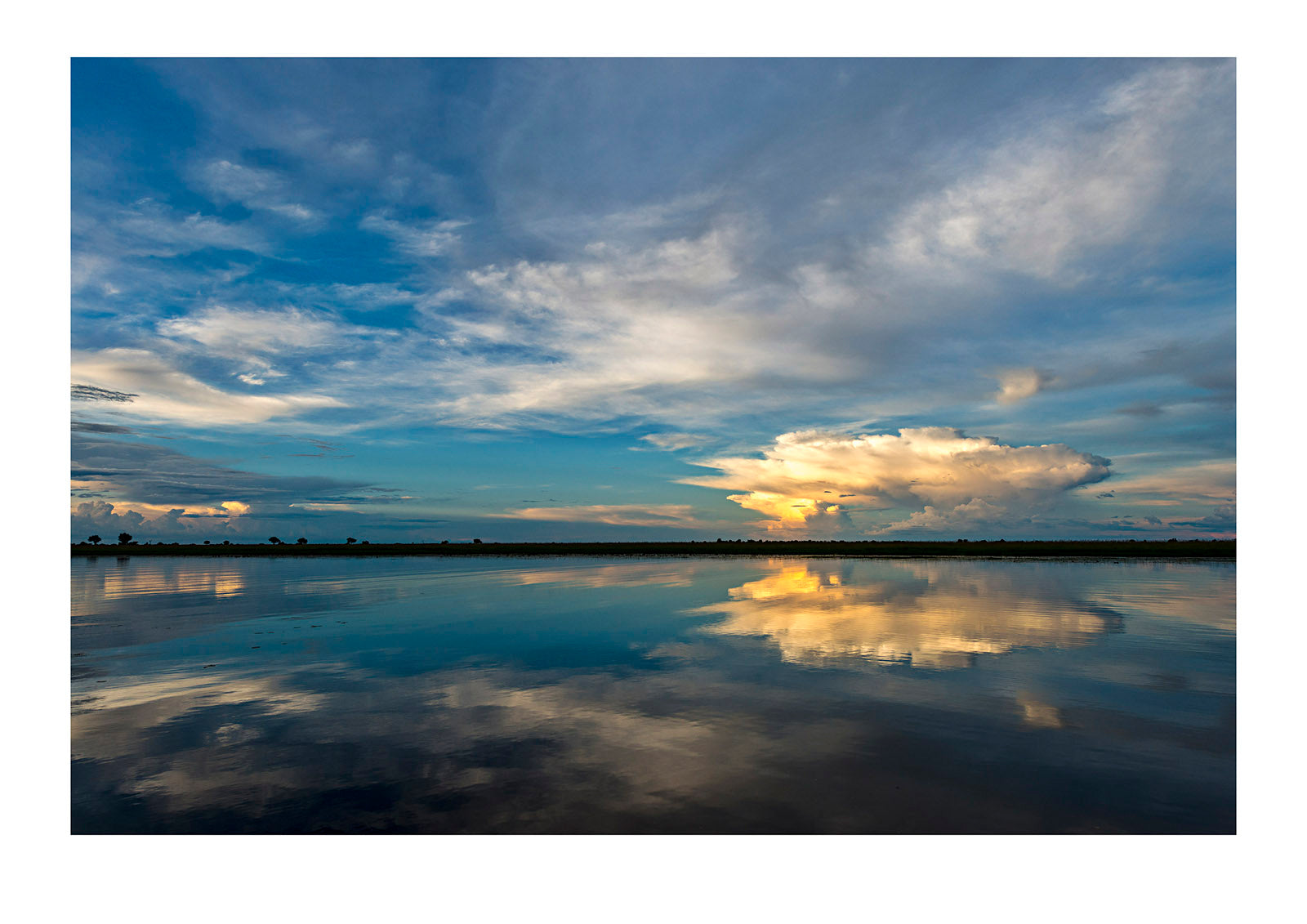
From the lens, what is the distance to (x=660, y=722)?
505 inches

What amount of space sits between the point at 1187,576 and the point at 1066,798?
6101 centimetres

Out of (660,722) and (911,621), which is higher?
(660,722)

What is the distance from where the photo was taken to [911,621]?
85.9 feet

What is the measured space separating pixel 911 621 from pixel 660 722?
17484mm

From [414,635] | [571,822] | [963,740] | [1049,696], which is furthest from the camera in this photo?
[414,635]

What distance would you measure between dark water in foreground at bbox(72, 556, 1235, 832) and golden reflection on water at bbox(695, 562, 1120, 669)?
26 cm

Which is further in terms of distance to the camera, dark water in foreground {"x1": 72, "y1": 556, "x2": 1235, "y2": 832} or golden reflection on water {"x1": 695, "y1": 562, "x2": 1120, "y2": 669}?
golden reflection on water {"x1": 695, "y1": 562, "x2": 1120, "y2": 669}

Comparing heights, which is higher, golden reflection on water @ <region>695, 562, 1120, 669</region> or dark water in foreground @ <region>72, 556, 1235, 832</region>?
dark water in foreground @ <region>72, 556, 1235, 832</region>

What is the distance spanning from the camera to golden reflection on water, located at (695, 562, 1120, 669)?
20.2 metres

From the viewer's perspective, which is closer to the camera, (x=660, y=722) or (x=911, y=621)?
→ (x=660, y=722)

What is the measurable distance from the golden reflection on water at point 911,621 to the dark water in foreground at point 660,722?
26 centimetres

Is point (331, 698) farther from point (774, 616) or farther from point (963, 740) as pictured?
point (774, 616)

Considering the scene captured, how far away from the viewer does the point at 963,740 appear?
11586mm

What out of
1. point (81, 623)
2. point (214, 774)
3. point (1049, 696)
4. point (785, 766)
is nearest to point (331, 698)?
point (214, 774)
